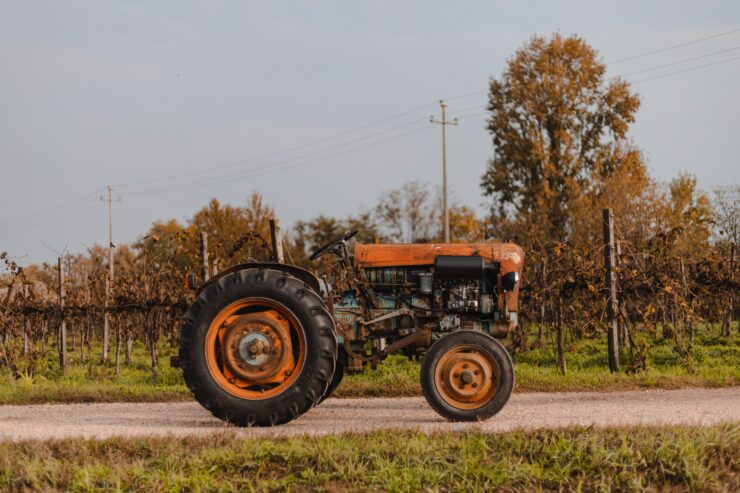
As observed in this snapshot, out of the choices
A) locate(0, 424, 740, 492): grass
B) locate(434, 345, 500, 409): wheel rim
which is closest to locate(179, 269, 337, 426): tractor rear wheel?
locate(434, 345, 500, 409): wheel rim

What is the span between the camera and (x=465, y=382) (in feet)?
28.3

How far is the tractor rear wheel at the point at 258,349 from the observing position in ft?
27.8

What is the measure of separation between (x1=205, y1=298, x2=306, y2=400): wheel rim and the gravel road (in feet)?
1.57

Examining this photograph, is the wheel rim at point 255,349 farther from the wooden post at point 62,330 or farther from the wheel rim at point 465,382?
the wooden post at point 62,330

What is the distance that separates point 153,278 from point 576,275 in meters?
7.27

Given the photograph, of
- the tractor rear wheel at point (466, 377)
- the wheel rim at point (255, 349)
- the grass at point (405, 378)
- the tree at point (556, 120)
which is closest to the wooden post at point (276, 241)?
the grass at point (405, 378)

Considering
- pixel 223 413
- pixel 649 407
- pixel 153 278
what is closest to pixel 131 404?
pixel 223 413

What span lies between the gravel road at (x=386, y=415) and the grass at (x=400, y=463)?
0.57m

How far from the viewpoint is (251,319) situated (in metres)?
8.73

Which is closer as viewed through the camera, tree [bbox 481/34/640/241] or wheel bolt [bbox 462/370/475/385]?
wheel bolt [bbox 462/370/475/385]

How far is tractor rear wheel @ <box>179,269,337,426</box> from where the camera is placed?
27.8 feet

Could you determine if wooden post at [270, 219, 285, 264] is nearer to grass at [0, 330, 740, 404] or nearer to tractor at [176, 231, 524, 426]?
grass at [0, 330, 740, 404]

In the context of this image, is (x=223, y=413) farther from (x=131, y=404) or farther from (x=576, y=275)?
(x=576, y=275)

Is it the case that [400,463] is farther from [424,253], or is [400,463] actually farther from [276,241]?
[276,241]
